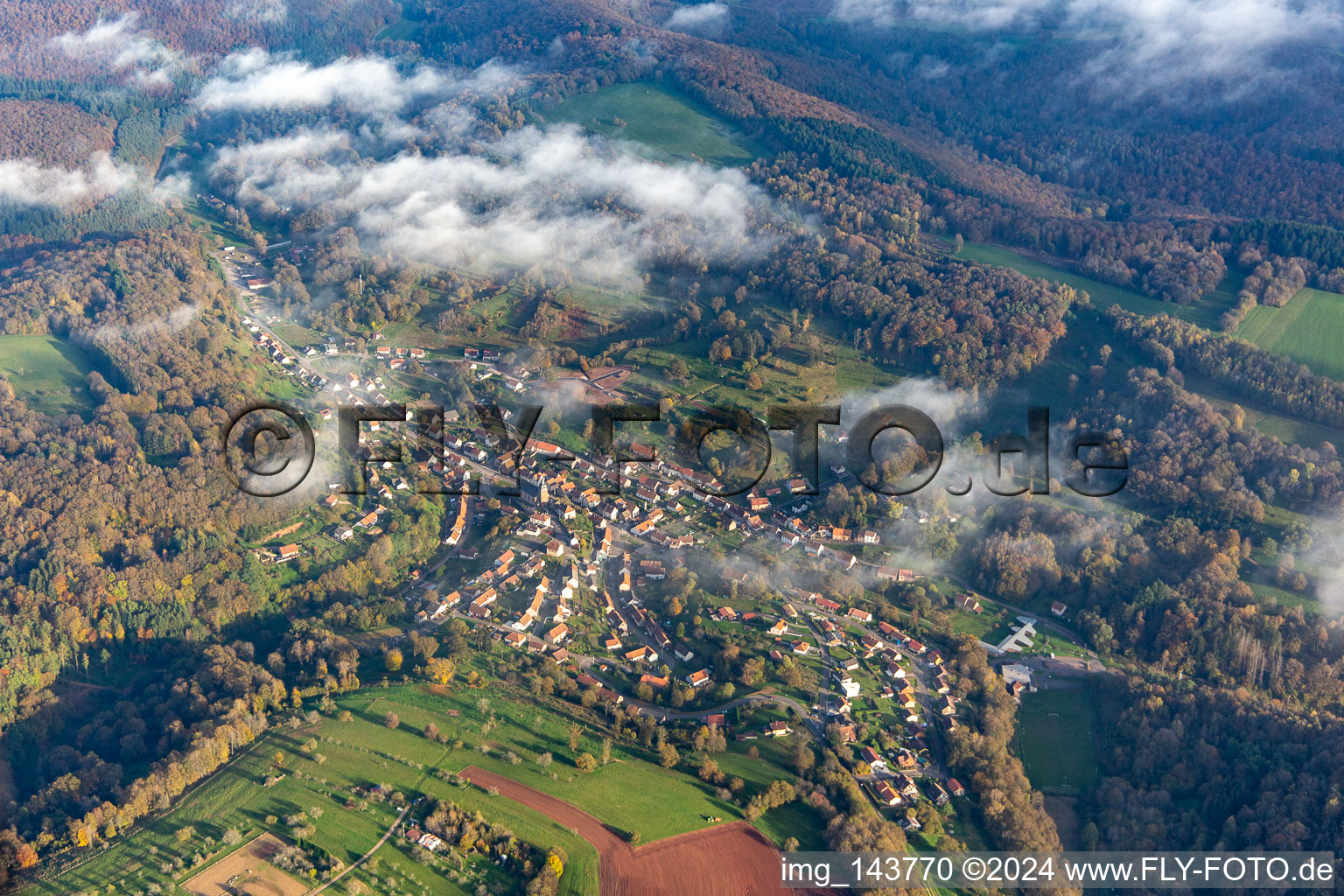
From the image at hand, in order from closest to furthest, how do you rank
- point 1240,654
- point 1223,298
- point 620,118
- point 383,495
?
point 1240,654 → point 383,495 → point 1223,298 → point 620,118

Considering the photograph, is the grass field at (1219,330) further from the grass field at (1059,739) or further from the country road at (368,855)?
the country road at (368,855)

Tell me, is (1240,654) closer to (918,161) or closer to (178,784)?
(178,784)

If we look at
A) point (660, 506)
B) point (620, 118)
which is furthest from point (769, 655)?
point (620, 118)

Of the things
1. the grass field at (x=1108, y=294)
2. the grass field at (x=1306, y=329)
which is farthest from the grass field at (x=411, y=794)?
the grass field at (x=1108, y=294)

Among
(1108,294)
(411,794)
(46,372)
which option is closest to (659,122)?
(1108,294)

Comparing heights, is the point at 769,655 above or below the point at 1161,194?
below

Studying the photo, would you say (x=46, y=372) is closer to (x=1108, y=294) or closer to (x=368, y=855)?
(x=368, y=855)

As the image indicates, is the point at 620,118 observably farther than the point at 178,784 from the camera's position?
Yes
